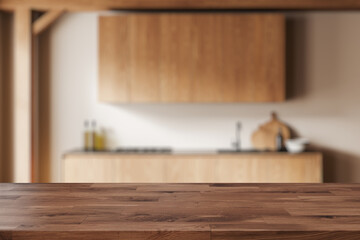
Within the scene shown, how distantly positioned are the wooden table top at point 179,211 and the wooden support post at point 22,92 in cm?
342

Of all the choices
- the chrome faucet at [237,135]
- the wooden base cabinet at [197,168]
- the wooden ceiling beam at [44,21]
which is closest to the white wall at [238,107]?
the chrome faucet at [237,135]

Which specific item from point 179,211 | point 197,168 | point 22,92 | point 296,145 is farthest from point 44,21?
point 179,211

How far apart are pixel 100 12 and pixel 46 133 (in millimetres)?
1670

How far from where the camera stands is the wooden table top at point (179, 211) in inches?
38.1

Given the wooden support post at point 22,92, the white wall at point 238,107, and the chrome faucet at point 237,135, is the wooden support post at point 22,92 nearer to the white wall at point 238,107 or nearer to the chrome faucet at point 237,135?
the white wall at point 238,107

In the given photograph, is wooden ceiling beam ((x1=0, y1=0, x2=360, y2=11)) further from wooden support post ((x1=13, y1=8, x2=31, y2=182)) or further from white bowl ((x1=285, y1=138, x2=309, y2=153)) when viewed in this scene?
white bowl ((x1=285, y1=138, x2=309, y2=153))

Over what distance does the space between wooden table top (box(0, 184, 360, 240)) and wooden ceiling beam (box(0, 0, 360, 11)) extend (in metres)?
3.48

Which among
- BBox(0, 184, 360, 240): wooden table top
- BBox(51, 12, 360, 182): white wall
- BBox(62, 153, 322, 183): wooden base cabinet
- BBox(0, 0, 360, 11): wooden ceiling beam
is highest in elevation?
BBox(0, 0, 360, 11): wooden ceiling beam

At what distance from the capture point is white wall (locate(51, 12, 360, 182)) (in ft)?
16.3

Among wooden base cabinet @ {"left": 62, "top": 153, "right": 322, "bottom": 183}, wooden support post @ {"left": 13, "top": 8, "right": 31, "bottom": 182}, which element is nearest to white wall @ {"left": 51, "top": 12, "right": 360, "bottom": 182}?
wooden support post @ {"left": 13, "top": 8, "right": 31, "bottom": 182}

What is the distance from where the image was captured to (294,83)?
16.3 ft

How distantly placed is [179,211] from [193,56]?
3.61 metres

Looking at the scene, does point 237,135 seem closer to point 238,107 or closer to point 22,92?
point 238,107

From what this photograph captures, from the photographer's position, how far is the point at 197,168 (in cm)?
445
